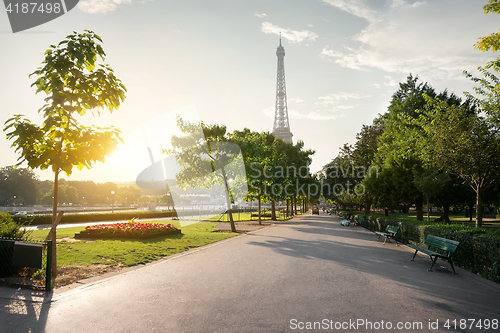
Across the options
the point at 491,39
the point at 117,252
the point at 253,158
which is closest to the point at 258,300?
the point at 117,252

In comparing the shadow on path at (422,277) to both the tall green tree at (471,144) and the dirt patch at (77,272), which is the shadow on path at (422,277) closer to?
the tall green tree at (471,144)

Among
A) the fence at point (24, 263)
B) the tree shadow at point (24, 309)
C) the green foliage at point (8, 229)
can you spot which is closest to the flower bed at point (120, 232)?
the green foliage at point (8, 229)

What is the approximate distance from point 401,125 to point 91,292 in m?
27.4

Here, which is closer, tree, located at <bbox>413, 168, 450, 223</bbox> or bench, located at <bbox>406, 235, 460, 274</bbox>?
bench, located at <bbox>406, 235, 460, 274</bbox>

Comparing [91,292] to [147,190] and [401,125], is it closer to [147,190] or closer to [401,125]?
[401,125]

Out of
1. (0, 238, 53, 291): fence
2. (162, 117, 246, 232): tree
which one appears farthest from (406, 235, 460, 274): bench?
(162, 117, 246, 232): tree

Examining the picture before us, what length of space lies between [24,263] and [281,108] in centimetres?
10848

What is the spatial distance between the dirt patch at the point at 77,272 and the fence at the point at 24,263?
39cm

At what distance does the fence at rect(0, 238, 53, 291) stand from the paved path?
15.7 inches

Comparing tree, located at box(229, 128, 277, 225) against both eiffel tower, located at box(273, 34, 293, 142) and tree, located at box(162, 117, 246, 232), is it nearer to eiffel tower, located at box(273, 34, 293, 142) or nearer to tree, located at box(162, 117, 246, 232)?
tree, located at box(162, 117, 246, 232)

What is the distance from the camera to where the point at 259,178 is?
30453mm

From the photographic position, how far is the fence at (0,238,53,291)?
705cm

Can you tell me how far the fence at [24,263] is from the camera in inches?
277

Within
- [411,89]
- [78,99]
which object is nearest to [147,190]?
[411,89]
